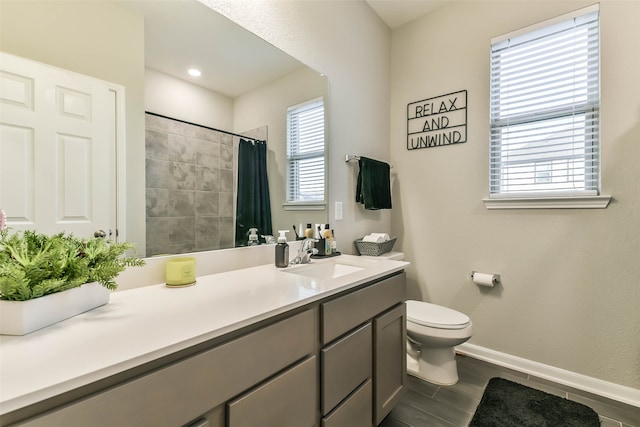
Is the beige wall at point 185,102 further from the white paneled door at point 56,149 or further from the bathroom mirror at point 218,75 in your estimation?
the white paneled door at point 56,149

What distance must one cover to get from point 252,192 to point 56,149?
804 mm

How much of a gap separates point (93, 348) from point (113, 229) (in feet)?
1.72

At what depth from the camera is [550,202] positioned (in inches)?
76.4

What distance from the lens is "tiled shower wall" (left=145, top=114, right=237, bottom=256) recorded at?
44.6 inches

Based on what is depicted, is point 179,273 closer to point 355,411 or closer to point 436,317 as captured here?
point 355,411

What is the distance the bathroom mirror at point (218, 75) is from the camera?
1118 mm

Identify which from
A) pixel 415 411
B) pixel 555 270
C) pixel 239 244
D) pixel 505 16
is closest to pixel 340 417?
pixel 415 411

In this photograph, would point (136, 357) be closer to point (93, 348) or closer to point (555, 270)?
A: point (93, 348)

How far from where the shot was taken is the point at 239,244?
57.4 inches

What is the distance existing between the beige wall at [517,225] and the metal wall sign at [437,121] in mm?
58

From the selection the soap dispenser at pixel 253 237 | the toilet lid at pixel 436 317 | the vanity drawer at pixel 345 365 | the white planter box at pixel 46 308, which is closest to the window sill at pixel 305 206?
the soap dispenser at pixel 253 237

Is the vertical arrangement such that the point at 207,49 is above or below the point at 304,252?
above

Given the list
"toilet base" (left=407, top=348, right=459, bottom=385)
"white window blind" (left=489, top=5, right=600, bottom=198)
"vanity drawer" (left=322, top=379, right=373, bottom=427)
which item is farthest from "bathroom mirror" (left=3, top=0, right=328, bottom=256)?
"white window blind" (left=489, top=5, right=600, bottom=198)

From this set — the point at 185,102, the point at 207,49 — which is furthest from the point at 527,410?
the point at 207,49
